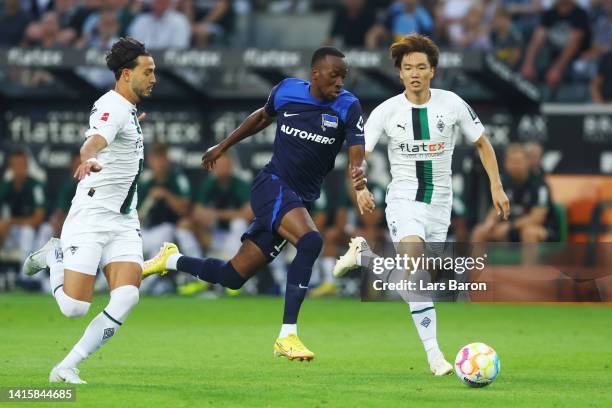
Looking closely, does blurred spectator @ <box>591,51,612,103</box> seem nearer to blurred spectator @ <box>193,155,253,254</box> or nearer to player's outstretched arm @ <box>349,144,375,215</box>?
blurred spectator @ <box>193,155,253,254</box>

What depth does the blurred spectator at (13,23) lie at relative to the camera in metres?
22.3

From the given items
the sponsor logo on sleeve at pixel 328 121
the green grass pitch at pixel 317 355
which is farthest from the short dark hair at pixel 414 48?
the green grass pitch at pixel 317 355

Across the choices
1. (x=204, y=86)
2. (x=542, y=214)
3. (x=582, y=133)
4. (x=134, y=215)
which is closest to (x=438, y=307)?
(x=542, y=214)

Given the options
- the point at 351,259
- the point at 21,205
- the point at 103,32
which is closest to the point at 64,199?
the point at 21,205

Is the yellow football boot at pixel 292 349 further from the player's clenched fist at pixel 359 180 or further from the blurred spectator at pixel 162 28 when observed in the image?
the blurred spectator at pixel 162 28

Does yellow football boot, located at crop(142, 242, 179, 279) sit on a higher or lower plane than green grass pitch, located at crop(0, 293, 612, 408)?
higher

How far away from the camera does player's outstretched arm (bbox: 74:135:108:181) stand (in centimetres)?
852

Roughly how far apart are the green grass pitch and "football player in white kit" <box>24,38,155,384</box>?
18.7 inches

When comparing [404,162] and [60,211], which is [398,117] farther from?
[60,211]

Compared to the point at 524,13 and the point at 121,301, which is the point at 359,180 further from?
the point at 524,13

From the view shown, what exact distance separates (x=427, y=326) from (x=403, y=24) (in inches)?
421

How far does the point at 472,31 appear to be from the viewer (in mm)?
20484

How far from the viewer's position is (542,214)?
18.3 m

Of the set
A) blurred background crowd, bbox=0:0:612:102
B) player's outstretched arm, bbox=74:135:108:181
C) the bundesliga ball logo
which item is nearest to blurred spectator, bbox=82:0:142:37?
blurred background crowd, bbox=0:0:612:102
